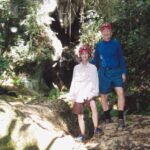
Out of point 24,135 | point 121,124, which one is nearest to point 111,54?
point 121,124

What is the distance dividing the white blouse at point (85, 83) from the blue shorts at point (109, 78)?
266mm

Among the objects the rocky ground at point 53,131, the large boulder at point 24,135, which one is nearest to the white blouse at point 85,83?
the rocky ground at point 53,131

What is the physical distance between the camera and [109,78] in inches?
256

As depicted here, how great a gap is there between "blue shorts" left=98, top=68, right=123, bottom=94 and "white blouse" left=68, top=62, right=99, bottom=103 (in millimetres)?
266

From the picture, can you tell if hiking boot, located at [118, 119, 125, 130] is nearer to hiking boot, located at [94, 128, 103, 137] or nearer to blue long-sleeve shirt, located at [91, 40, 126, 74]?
hiking boot, located at [94, 128, 103, 137]

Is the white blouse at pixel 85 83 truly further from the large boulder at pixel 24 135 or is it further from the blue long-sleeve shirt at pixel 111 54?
the large boulder at pixel 24 135

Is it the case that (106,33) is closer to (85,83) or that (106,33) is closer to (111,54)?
(111,54)

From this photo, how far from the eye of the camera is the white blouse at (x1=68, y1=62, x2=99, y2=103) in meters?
6.23

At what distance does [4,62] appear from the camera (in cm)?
1195

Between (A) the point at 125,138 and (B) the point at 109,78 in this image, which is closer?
(A) the point at 125,138

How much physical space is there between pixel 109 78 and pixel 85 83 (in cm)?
49

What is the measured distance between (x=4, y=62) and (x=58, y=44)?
2931 millimetres

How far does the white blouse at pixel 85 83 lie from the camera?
623cm

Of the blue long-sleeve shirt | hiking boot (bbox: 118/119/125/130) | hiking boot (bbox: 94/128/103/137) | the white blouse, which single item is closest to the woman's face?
the white blouse
